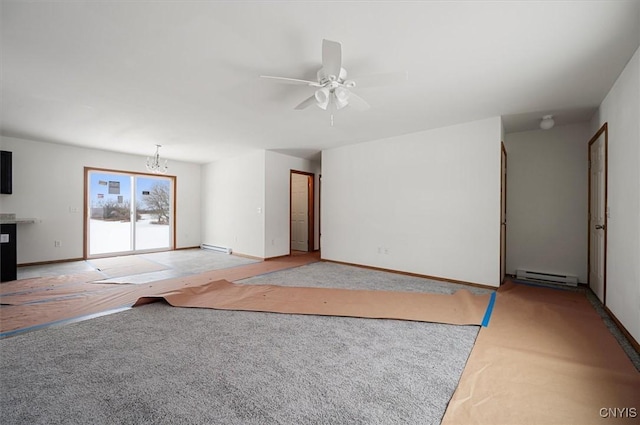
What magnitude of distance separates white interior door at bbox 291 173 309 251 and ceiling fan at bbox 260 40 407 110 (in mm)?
4851

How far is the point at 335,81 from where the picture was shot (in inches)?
94.2

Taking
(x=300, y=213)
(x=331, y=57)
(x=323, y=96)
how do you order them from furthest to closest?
(x=300, y=213) < (x=323, y=96) < (x=331, y=57)

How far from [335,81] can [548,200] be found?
167 inches

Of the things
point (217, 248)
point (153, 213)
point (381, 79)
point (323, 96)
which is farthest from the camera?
point (217, 248)

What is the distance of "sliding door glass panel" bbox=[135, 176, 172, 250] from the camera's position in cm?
686

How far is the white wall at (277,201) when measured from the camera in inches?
242

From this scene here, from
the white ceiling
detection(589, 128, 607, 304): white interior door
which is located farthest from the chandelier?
detection(589, 128, 607, 304): white interior door

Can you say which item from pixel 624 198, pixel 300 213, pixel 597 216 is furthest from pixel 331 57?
pixel 300 213

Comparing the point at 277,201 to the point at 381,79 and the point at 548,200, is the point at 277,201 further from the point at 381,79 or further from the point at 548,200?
the point at 548,200

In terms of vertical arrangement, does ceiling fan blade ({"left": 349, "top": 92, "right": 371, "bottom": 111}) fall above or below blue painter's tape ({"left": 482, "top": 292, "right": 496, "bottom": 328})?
above

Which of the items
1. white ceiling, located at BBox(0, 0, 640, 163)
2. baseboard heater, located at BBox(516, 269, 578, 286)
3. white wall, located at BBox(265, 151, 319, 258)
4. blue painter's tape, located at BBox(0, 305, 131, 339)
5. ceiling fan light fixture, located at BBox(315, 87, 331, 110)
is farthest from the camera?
white wall, located at BBox(265, 151, 319, 258)

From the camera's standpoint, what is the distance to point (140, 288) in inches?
150

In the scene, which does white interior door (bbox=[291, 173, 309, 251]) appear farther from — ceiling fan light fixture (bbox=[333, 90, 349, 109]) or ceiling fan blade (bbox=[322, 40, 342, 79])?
ceiling fan blade (bbox=[322, 40, 342, 79])

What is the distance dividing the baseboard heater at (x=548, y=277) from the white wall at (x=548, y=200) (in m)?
0.10
